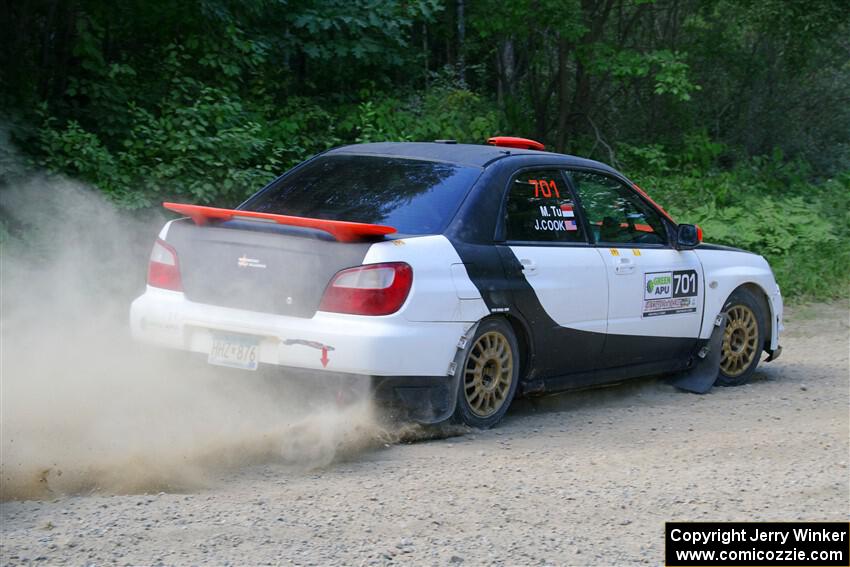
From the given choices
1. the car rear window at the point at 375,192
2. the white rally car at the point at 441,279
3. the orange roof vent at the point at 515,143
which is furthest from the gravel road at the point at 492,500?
the orange roof vent at the point at 515,143

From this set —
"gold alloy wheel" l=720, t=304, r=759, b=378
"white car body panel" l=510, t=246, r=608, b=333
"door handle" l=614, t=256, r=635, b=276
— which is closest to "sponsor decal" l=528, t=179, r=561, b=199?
"white car body panel" l=510, t=246, r=608, b=333

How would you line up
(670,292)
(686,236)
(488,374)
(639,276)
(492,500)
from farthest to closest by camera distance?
1. (686,236)
2. (670,292)
3. (639,276)
4. (488,374)
5. (492,500)

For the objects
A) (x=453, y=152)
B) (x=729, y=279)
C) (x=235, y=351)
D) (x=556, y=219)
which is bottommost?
(x=235, y=351)

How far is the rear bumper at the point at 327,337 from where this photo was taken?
579cm

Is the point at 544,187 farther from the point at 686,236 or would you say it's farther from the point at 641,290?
the point at 686,236

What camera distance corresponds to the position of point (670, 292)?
7.81 m

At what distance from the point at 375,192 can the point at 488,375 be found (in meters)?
1.24

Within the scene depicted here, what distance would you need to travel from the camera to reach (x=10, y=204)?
31.9 ft

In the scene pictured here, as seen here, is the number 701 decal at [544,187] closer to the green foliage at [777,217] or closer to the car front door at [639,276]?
the car front door at [639,276]

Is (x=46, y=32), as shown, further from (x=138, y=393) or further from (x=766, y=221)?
(x=766, y=221)

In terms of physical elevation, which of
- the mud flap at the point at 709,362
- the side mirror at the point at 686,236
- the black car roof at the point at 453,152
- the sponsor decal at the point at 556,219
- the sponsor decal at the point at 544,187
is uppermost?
the black car roof at the point at 453,152

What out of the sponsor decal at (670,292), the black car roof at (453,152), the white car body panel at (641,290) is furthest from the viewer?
the sponsor decal at (670,292)

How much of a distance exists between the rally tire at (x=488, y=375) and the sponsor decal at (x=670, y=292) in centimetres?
Result: 131

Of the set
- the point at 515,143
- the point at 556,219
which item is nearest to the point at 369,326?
the point at 556,219
